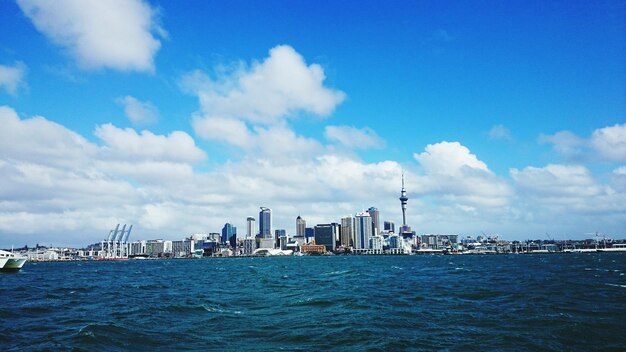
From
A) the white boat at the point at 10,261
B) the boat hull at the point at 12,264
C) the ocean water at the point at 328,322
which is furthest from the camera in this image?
the boat hull at the point at 12,264

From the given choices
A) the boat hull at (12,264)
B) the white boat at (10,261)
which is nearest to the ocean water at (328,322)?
the white boat at (10,261)

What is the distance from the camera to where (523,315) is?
1240 inches

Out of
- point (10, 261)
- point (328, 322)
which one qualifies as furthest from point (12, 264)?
point (328, 322)

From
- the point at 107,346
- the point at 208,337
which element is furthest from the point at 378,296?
the point at 107,346

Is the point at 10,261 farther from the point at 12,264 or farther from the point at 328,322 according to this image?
the point at 328,322

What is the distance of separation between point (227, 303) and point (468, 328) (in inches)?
945

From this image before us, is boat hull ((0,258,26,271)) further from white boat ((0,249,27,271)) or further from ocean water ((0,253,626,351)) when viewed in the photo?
ocean water ((0,253,626,351))

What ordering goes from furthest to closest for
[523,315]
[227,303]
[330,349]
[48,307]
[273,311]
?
[227,303] → [48,307] → [273,311] → [523,315] → [330,349]

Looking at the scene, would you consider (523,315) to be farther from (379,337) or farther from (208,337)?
(208,337)

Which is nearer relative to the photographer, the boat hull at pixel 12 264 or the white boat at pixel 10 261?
the white boat at pixel 10 261

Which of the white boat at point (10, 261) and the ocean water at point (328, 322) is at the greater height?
the white boat at point (10, 261)

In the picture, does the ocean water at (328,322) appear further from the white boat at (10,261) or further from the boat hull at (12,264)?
the boat hull at (12,264)

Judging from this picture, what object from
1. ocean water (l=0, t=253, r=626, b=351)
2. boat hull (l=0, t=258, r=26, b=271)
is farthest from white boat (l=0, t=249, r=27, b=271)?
ocean water (l=0, t=253, r=626, b=351)

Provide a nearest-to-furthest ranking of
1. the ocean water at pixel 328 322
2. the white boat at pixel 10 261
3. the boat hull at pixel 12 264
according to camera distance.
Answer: the ocean water at pixel 328 322, the white boat at pixel 10 261, the boat hull at pixel 12 264
